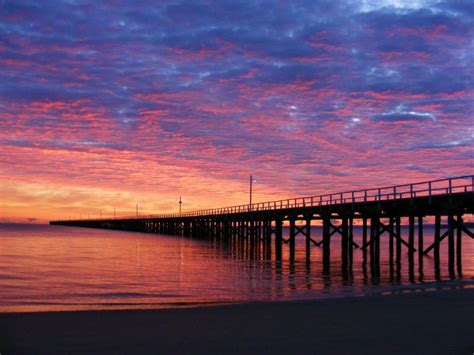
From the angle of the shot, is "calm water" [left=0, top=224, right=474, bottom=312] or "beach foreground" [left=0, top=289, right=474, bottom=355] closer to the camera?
"beach foreground" [left=0, top=289, right=474, bottom=355]

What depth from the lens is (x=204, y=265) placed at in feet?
97.6

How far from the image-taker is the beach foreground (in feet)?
24.0

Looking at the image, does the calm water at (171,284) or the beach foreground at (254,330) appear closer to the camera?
the beach foreground at (254,330)

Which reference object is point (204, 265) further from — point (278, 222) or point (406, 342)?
point (406, 342)

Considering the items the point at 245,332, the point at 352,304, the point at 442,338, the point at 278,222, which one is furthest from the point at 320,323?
the point at 278,222

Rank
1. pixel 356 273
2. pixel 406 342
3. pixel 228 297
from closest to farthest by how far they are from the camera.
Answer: pixel 406 342
pixel 228 297
pixel 356 273

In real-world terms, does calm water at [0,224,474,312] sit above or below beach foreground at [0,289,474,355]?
below

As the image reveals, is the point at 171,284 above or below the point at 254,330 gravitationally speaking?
below

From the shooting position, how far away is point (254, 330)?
8.71 metres

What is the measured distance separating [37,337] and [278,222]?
39347 mm

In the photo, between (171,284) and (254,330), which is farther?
(171,284)

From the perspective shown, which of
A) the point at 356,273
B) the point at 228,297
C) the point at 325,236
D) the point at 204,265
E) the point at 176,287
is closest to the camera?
the point at 228,297

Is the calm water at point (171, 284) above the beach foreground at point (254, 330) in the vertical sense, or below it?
below

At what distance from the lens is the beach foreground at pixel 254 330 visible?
7.33 metres
